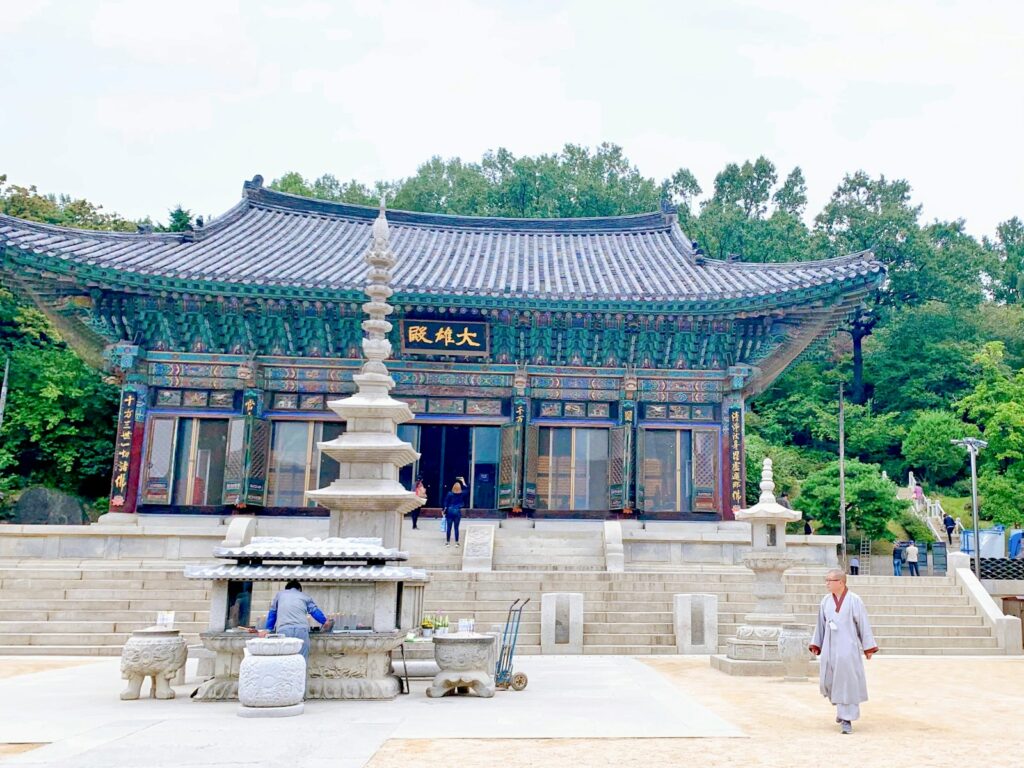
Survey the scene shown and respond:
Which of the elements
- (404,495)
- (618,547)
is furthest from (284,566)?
(618,547)

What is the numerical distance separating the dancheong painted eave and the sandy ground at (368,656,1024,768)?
11667mm

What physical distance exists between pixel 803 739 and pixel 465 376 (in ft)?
53.5

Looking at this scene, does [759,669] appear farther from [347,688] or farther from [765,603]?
[347,688]

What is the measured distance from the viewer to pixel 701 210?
190 ft

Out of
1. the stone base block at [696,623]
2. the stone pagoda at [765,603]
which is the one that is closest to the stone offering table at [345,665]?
the stone pagoda at [765,603]

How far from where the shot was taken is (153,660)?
9.23 metres

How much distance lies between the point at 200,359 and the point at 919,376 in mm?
38059

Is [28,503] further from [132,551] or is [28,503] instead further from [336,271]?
[336,271]

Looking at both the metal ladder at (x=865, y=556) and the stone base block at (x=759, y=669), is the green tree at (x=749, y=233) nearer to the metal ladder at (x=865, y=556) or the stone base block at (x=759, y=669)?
the metal ladder at (x=865, y=556)

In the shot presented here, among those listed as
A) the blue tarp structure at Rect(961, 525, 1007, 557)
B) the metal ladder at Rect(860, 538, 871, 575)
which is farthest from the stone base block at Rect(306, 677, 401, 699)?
the blue tarp structure at Rect(961, 525, 1007, 557)

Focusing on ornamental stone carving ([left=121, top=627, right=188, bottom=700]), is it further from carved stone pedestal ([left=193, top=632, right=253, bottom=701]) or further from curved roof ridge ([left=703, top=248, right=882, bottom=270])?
curved roof ridge ([left=703, top=248, right=882, bottom=270])

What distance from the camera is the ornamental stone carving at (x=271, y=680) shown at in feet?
27.1

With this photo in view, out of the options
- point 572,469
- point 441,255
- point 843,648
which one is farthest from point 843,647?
point 441,255

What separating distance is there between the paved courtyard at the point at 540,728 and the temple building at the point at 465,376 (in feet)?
35.4
